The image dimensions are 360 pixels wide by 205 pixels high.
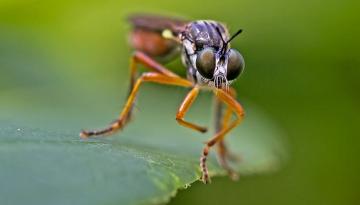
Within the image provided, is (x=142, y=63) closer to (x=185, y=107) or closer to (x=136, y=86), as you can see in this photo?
(x=136, y=86)

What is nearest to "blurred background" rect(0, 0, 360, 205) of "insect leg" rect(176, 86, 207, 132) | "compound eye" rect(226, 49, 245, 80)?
"insect leg" rect(176, 86, 207, 132)

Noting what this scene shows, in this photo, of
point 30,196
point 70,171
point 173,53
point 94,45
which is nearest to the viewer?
point 30,196

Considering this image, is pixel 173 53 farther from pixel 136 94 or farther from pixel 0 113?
pixel 0 113

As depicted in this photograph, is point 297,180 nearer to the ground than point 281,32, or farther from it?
nearer to the ground

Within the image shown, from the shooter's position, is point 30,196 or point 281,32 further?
point 281,32

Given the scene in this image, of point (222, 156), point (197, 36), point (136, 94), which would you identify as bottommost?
point (222, 156)

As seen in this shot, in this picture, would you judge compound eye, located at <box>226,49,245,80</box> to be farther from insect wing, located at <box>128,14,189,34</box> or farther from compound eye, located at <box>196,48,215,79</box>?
insect wing, located at <box>128,14,189,34</box>

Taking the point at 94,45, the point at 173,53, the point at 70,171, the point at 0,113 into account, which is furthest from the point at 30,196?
the point at 94,45

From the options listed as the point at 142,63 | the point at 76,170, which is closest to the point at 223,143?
the point at 142,63
